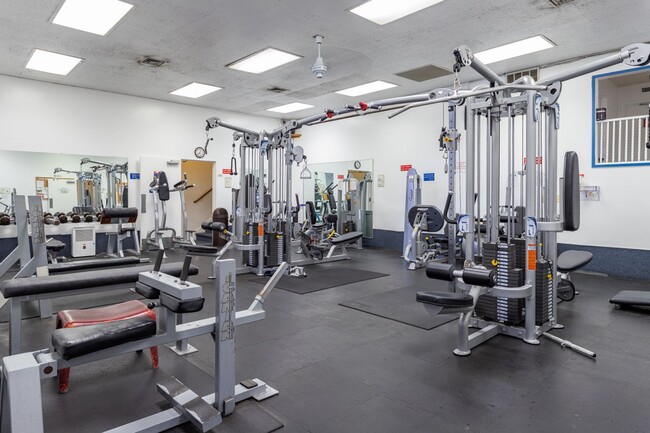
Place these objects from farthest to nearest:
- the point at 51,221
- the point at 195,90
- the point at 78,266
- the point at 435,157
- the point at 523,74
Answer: the point at 435,157, the point at 195,90, the point at 51,221, the point at 523,74, the point at 78,266

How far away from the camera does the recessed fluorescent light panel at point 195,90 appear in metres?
6.92

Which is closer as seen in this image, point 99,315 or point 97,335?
point 97,335

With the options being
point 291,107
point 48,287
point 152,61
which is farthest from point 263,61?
point 48,287

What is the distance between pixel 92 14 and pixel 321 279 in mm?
3877

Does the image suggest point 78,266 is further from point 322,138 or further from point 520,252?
point 322,138

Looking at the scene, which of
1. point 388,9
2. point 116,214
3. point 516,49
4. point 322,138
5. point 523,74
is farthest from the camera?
point 322,138

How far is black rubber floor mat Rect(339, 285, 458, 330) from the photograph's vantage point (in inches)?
138

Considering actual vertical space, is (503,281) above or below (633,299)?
above

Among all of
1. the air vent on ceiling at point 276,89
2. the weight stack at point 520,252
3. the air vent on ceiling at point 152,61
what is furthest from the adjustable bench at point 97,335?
the air vent on ceiling at point 276,89

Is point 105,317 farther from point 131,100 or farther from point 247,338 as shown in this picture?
point 131,100

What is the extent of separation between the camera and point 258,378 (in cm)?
241

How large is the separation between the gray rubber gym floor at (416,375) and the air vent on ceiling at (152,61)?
3.66 m

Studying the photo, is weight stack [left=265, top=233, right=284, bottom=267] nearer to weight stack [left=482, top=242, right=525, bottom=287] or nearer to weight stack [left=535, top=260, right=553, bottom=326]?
weight stack [left=482, top=242, right=525, bottom=287]

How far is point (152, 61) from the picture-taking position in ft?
18.4
